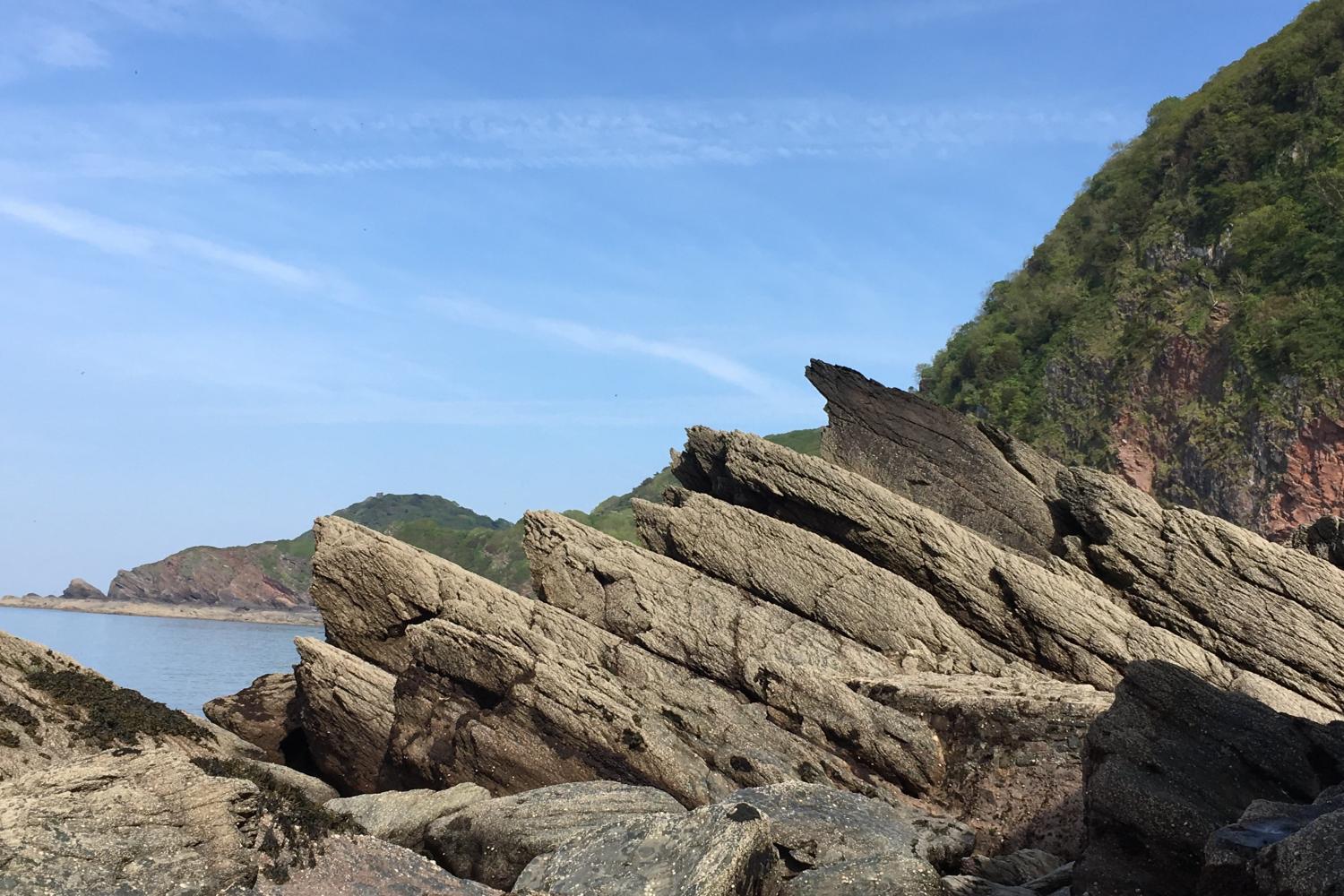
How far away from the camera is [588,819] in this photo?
87.0 feet

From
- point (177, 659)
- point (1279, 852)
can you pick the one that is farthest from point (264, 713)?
point (177, 659)

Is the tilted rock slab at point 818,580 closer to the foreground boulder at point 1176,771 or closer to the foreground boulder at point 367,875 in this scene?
the foreground boulder at point 1176,771

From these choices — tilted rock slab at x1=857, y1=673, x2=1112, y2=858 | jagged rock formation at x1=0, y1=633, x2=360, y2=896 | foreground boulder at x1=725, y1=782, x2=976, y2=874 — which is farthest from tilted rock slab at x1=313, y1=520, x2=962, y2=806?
jagged rock formation at x1=0, y1=633, x2=360, y2=896

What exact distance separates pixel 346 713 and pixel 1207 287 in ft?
302

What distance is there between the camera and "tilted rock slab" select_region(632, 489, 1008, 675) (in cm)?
3706

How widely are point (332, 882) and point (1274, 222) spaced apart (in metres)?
103

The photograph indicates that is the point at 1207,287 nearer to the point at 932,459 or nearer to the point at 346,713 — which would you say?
the point at 932,459

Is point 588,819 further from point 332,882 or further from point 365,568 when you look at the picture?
point 365,568

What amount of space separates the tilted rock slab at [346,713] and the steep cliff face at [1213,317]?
69.9m

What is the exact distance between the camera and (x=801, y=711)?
33719 millimetres

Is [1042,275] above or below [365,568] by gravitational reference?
above

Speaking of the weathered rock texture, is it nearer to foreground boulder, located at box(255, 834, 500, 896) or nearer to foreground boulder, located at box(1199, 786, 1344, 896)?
Answer: foreground boulder, located at box(1199, 786, 1344, 896)

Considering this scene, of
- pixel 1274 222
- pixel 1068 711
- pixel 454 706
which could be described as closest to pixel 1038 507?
pixel 1068 711

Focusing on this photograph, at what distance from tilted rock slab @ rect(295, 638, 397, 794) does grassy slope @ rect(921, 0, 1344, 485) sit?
73.0 m
